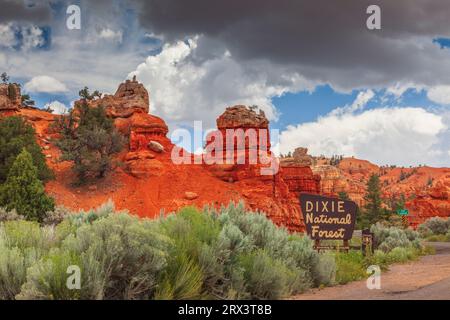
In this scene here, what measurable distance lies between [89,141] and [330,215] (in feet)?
98.8

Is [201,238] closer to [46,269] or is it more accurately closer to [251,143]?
[46,269]

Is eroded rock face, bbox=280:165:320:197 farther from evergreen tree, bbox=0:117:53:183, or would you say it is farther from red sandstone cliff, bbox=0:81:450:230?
evergreen tree, bbox=0:117:53:183

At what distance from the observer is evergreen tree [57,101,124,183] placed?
4312cm

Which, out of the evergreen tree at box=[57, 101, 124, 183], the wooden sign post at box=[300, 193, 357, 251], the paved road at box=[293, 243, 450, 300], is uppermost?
the evergreen tree at box=[57, 101, 124, 183]

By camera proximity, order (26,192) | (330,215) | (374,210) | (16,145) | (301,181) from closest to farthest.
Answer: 1. (330,215)
2. (26,192)
3. (16,145)
4. (301,181)
5. (374,210)

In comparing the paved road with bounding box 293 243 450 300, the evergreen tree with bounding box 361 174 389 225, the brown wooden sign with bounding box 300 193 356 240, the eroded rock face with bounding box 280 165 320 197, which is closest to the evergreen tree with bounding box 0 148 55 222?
the brown wooden sign with bounding box 300 193 356 240

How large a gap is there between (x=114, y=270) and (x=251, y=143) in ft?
133

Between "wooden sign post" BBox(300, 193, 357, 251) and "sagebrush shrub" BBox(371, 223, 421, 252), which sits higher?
"wooden sign post" BBox(300, 193, 357, 251)

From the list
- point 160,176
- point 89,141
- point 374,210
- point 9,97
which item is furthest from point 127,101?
point 374,210

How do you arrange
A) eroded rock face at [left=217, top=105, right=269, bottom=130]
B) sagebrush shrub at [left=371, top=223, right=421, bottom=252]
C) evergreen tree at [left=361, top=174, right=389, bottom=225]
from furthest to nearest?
evergreen tree at [left=361, top=174, right=389, bottom=225], eroded rock face at [left=217, top=105, right=269, bottom=130], sagebrush shrub at [left=371, top=223, right=421, bottom=252]

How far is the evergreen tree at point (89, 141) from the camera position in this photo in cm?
4312

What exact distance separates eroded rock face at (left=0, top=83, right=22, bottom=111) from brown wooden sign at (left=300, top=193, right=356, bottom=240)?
137 ft

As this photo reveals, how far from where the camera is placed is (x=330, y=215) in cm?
1769

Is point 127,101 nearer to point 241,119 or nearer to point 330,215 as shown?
point 241,119
